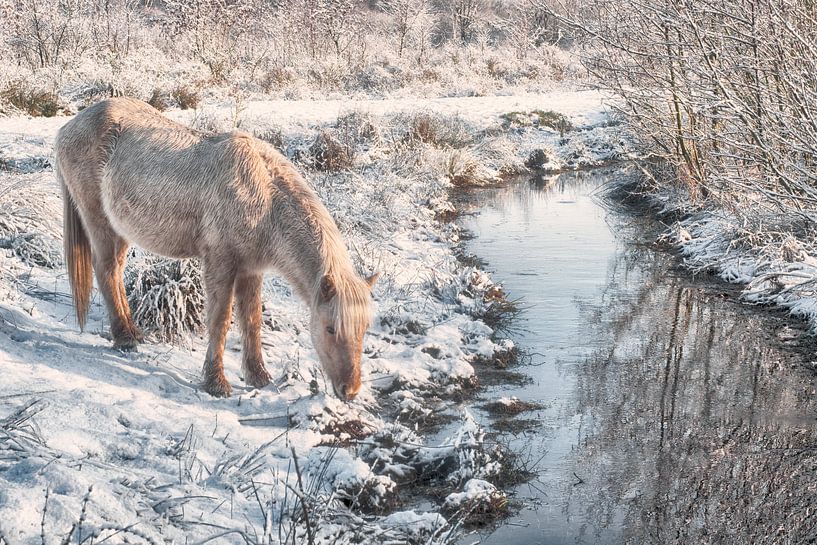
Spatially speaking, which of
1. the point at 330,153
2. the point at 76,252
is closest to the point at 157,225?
the point at 76,252

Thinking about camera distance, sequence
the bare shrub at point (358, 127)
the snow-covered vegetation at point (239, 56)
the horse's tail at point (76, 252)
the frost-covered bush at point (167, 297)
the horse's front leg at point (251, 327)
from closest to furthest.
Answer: the horse's front leg at point (251, 327), the horse's tail at point (76, 252), the frost-covered bush at point (167, 297), the bare shrub at point (358, 127), the snow-covered vegetation at point (239, 56)

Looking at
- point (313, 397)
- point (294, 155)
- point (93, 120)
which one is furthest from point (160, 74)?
point (313, 397)

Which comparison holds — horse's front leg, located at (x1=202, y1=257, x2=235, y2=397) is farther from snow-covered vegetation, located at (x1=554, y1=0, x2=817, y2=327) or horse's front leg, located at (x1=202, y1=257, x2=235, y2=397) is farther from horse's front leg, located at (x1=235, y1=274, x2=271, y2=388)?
snow-covered vegetation, located at (x1=554, y1=0, x2=817, y2=327)

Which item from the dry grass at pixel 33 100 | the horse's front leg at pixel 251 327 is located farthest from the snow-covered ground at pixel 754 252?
the dry grass at pixel 33 100

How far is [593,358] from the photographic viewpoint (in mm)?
6695

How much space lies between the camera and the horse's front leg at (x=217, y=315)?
16.8 feet

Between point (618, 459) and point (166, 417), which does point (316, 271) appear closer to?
point (166, 417)

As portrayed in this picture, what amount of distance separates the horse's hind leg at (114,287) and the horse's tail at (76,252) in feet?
0.51

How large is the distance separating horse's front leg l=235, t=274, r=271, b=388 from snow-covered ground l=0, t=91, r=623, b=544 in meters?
0.12

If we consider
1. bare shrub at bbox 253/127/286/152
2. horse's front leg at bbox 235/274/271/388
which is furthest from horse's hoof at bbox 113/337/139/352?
bare shrub at bbox 253/127/286/152

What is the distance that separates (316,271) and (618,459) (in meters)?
2.13

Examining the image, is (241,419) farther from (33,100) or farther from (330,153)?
(33,100)

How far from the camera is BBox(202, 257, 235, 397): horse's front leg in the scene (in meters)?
5.12

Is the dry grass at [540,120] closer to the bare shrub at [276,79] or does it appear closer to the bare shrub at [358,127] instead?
the bare shrub at [358,127]
